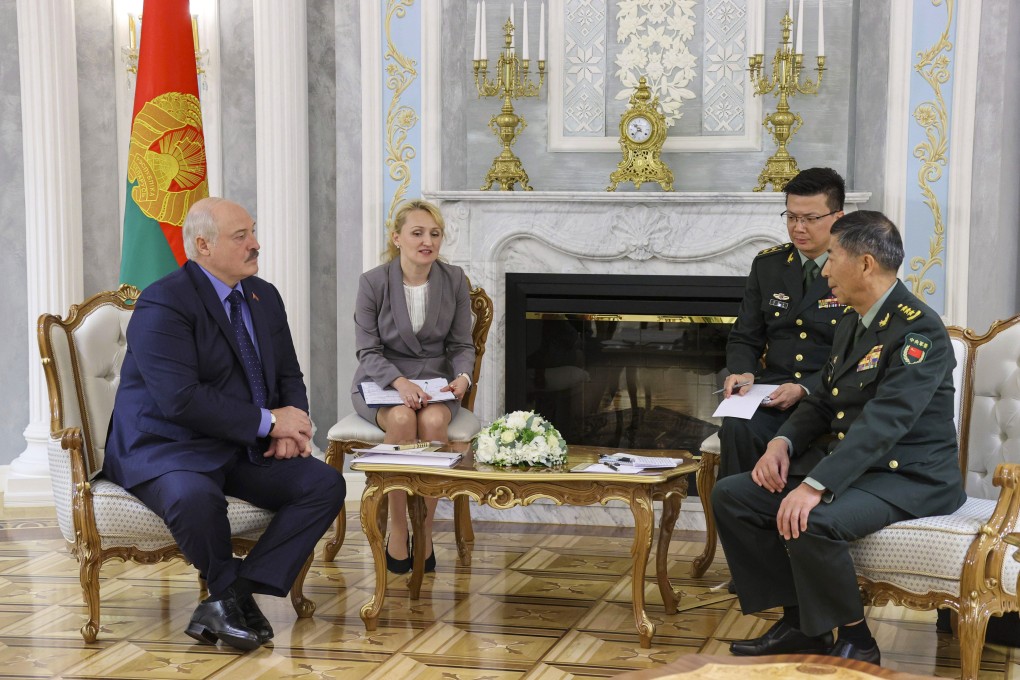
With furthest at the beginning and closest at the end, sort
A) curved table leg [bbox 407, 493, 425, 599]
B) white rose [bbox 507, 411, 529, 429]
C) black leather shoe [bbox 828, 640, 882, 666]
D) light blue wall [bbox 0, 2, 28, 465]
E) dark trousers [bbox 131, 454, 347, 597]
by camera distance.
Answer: light blue wall [bbox 0, 2, 28, 465], curved table leg [bbox 407, 493, 425, 599], white rose [bbox 507, 411, 529, 429], dark trousers [bbox 131, 454, 347, 597], black leather shoe [bbox 828, 640, 882, 666]

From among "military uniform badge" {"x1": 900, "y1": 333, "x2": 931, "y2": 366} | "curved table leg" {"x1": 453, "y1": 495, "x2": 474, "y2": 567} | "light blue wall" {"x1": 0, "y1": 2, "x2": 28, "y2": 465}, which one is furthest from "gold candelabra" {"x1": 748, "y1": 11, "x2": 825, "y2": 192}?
"light blue wall" {"x1": 0, "y1": 2, "x2": 28, "y2": 465}

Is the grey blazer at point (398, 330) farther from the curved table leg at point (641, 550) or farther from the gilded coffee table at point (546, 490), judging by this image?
the curved table leg at point (641, 550)

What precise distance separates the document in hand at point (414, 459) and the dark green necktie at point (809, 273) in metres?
1.40

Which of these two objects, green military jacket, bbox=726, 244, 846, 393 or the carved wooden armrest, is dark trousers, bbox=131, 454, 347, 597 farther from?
the carved wooden armrest

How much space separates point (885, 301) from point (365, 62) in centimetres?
290

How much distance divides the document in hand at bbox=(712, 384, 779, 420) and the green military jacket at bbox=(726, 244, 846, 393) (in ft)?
0.42

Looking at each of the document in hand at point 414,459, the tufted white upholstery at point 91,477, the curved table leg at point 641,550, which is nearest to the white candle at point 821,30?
the curved table leg at point 641,550

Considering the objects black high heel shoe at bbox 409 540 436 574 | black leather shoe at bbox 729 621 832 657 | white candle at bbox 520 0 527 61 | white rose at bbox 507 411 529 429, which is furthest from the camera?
white candle at bbox 520 0 527 61

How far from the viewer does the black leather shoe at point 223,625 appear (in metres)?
3.23

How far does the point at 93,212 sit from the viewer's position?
5.56 m

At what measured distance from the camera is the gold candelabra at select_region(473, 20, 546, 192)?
5.04 m

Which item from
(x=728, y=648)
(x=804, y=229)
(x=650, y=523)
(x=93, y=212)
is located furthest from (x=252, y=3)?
(x=728, y=648)

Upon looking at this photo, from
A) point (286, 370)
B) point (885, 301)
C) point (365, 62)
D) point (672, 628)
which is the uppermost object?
point (365, 62)

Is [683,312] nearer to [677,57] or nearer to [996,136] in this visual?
[677,57]
